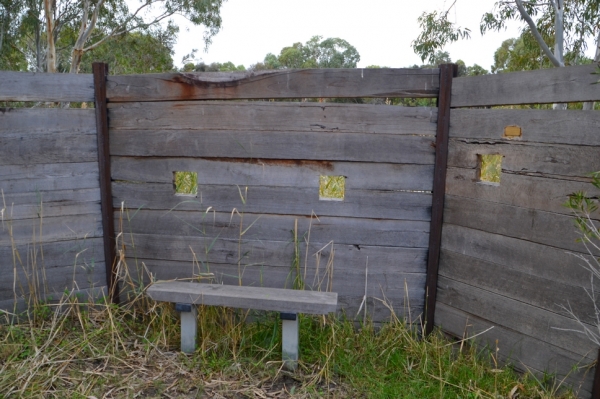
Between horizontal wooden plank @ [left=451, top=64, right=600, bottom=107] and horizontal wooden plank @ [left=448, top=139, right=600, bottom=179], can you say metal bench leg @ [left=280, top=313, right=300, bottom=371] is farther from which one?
horizontal wooden plank @ [left=451, top=64, right=600, bottom=107]

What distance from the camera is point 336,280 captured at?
365cm

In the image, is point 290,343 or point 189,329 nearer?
point 290,343

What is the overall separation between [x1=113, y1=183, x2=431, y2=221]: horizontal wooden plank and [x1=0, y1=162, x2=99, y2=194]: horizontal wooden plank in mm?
198

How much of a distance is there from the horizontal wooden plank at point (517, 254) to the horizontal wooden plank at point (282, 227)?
228mm

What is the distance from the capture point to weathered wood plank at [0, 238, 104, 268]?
364cm

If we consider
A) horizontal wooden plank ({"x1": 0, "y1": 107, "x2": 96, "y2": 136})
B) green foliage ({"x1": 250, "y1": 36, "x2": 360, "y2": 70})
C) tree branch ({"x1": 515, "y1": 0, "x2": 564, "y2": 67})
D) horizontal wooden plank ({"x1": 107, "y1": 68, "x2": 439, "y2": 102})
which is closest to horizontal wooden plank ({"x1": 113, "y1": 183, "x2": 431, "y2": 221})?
horizontal wooden plank ({"x1": 0, "y1": 107, "x2": 96, "y2": 136})

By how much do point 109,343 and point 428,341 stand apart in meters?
2.02

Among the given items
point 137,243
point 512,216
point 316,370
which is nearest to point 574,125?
point 512,216

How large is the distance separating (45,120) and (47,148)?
0.61 ft

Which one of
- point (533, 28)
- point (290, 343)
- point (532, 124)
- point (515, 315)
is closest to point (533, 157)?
point (532, 124)

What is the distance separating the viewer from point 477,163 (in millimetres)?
3293

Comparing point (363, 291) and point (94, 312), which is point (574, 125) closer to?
point (363, 291)

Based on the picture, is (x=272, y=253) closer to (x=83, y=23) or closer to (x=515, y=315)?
(x=515, y=315)

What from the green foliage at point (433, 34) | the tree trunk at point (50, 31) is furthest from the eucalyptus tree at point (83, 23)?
the green foliage at point (433, 34)
